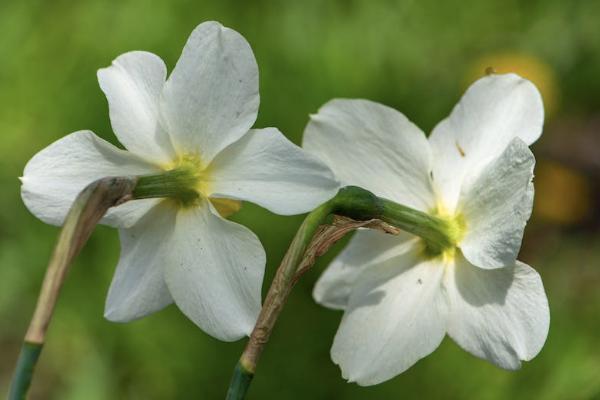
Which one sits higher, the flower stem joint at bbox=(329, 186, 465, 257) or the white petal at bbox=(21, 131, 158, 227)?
the flower stem joint at bbox=(329, 186, 465, 257)

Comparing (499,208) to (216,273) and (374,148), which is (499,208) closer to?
(374,148)

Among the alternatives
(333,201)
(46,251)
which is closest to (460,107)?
(333,201)

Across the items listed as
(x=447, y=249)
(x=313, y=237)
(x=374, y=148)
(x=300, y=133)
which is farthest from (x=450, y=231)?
(x=300, y=133)

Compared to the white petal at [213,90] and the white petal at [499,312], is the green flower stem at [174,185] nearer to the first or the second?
the white petal at [213,90]

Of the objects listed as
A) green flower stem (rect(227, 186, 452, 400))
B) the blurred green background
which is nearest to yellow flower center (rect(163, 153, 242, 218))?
green flower stem (rect(227, 186, 452, 400))

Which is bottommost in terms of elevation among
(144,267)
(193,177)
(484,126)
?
(144,267)

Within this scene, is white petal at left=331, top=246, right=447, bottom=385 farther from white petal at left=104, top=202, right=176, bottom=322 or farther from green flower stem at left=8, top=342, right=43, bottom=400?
green flower stem at left=8, top=342, right=43, bottom=400
